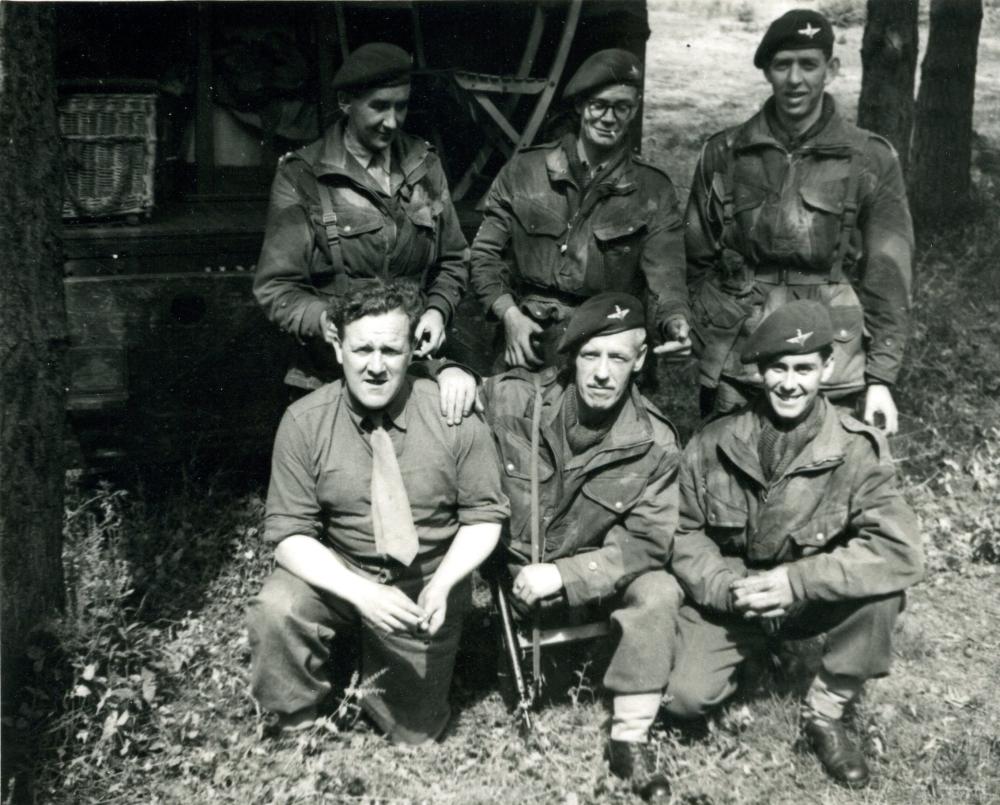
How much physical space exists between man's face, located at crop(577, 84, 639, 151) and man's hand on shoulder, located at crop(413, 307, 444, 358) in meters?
0.96

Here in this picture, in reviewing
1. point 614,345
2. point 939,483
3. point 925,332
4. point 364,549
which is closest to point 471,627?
point 364,549

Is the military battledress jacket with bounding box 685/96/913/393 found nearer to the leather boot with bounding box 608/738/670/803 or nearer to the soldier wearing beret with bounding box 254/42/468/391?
the soldier wearing beret with bounding box 254/42/468/391

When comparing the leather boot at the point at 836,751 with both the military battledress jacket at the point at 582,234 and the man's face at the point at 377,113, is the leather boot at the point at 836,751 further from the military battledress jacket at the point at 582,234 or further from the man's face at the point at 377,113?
the man's face at the point at 377,113

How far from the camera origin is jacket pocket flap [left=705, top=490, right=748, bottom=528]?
368 centimetres

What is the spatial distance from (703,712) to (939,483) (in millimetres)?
2669

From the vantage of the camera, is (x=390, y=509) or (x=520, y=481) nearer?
(x=390, y=509)

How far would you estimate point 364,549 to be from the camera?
359cm

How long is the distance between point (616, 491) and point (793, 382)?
69 cm

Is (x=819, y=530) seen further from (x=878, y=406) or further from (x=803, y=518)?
(x=878, y=406)

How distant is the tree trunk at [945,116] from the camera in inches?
351

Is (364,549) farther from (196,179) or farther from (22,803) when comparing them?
(196,179)

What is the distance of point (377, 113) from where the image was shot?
3.99 meters

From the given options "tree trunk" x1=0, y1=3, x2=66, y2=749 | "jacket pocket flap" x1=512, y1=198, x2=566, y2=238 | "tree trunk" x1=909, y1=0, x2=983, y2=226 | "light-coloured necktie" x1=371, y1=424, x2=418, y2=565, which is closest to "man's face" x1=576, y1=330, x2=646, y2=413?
"light-coloured necktie" x1=371, y1=424, x2=418, y2=565

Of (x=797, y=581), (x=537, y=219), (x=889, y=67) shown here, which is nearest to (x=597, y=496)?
(x=797, y=581)
